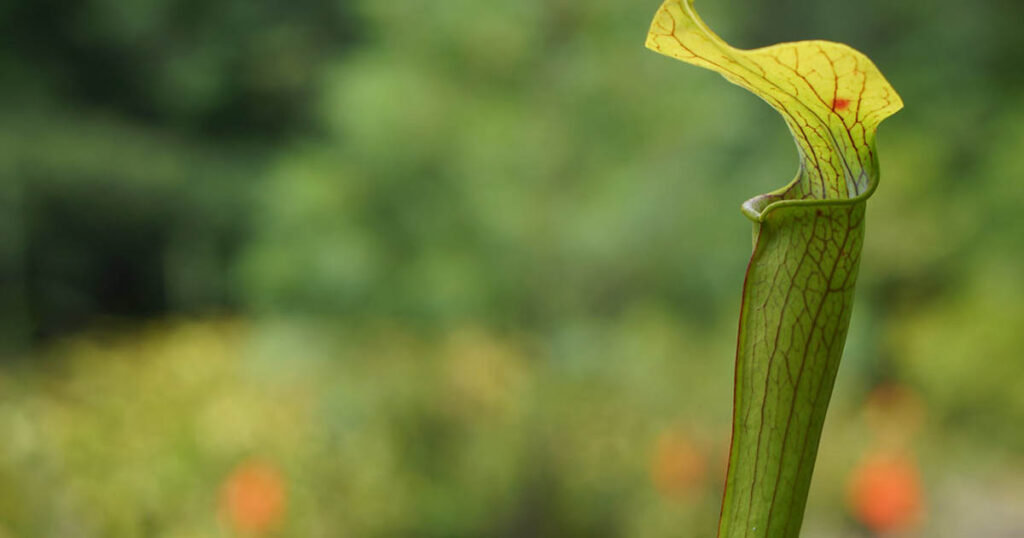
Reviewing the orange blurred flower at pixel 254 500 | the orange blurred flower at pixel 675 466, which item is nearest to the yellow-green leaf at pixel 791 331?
the orange blurred flower at pixel 254 500

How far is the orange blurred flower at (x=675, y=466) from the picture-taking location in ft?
6.19

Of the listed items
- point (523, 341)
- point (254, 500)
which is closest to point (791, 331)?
Answer: point (254, 500)

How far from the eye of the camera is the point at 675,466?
74.3 inches

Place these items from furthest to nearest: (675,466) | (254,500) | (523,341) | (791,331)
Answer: (523,341) < (675,466) < (254,500) < (791,331)

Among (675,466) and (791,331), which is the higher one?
(791,331)

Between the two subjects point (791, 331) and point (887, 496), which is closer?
point (791, 331)

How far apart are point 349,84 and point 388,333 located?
0.76 meters

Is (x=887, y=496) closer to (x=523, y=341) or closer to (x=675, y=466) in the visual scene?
(x=675, y=466)

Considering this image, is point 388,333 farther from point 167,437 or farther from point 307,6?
point 307,6

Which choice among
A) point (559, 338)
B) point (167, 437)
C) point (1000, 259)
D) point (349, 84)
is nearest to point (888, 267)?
point (1000, 259)

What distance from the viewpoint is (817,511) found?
7.91 feet

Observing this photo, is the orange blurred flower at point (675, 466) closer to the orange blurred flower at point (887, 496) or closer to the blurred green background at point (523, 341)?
the blurred green background at point (523, 341)

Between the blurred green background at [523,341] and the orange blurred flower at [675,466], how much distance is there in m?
0.01

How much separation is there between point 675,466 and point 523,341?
0.90 m
